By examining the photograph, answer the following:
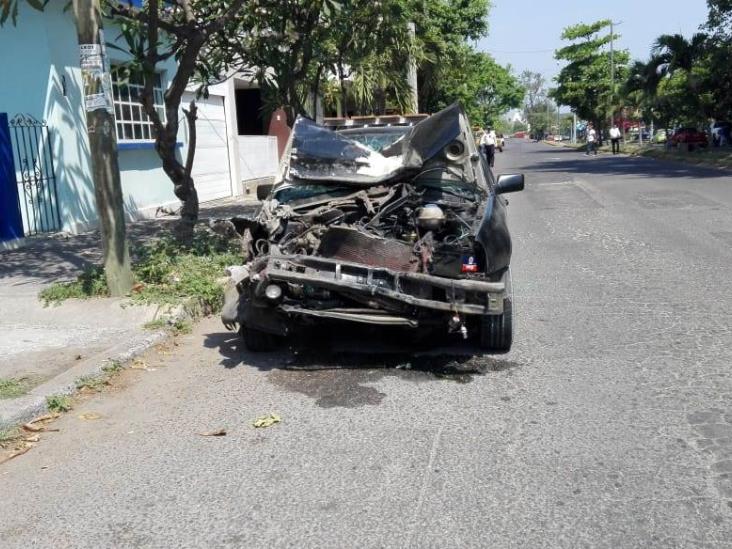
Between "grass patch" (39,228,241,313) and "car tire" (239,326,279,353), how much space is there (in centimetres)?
138

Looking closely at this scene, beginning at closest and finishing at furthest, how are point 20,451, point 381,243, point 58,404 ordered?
point 20,451 → point 58,404 → point 381,243

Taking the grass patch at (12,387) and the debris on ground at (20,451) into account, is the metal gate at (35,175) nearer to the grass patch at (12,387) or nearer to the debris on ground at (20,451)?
the grass patch at (12,387)

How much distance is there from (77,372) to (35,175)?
6709 millimetres

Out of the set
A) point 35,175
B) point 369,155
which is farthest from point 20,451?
point 35,175

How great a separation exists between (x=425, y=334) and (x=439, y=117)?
78.8 inches

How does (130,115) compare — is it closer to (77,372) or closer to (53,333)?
(53,333)

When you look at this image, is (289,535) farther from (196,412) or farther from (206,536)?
(196,412)

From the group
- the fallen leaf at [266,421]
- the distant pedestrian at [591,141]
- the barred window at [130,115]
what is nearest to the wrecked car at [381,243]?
the fallen leaf at [266,421]

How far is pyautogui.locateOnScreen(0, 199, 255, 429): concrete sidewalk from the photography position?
5.42 m

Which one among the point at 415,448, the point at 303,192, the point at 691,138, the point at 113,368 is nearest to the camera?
the point at 415,448

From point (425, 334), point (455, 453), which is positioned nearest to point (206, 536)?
point (455, 453)

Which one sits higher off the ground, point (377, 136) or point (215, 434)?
point (377, 136)

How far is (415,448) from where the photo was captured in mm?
4105

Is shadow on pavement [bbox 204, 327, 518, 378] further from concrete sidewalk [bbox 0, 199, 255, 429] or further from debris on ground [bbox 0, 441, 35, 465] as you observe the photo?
debris on ground [bbox 0, 441, 35, 465]
